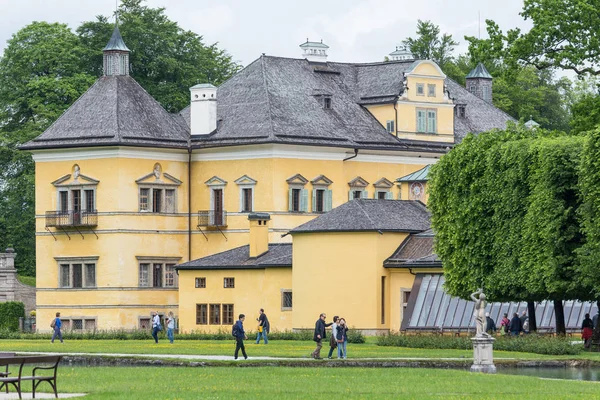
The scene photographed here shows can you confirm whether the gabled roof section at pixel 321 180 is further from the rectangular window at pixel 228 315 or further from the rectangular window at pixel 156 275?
the rectangular window at pixel 228 315

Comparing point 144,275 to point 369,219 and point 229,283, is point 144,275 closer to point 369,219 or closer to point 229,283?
point 229,283

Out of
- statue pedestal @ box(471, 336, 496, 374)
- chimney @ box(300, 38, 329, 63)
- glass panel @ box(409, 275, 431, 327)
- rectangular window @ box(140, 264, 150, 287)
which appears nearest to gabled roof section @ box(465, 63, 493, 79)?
chimney @ box(300, 38, 329, 63)

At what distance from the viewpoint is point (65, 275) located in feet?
297

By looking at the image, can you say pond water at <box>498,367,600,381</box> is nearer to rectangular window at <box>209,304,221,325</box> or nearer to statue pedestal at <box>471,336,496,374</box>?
statue pedestal at <box>471,336,496,374</box>

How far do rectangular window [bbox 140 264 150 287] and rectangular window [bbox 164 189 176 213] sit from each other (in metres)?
3.40

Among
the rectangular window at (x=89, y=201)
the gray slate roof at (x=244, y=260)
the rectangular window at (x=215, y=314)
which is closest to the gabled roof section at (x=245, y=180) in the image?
the gray slate roof at (x=244, y=260)

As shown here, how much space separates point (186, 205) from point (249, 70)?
880cm

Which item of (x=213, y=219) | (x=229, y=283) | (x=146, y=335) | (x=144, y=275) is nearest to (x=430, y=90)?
(x=213, y=219)

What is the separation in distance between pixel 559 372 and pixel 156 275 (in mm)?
41257

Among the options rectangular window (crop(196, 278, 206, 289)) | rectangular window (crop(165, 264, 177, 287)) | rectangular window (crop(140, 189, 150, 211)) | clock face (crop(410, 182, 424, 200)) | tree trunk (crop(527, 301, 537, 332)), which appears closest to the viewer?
tree trunk (crop(527, 301, 537, 332))

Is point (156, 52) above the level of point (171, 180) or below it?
above

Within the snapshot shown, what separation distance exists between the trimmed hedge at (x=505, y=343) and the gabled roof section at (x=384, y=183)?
90.9 ft

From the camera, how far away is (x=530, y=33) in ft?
228

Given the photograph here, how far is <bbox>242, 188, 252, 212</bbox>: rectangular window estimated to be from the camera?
90812 mm
